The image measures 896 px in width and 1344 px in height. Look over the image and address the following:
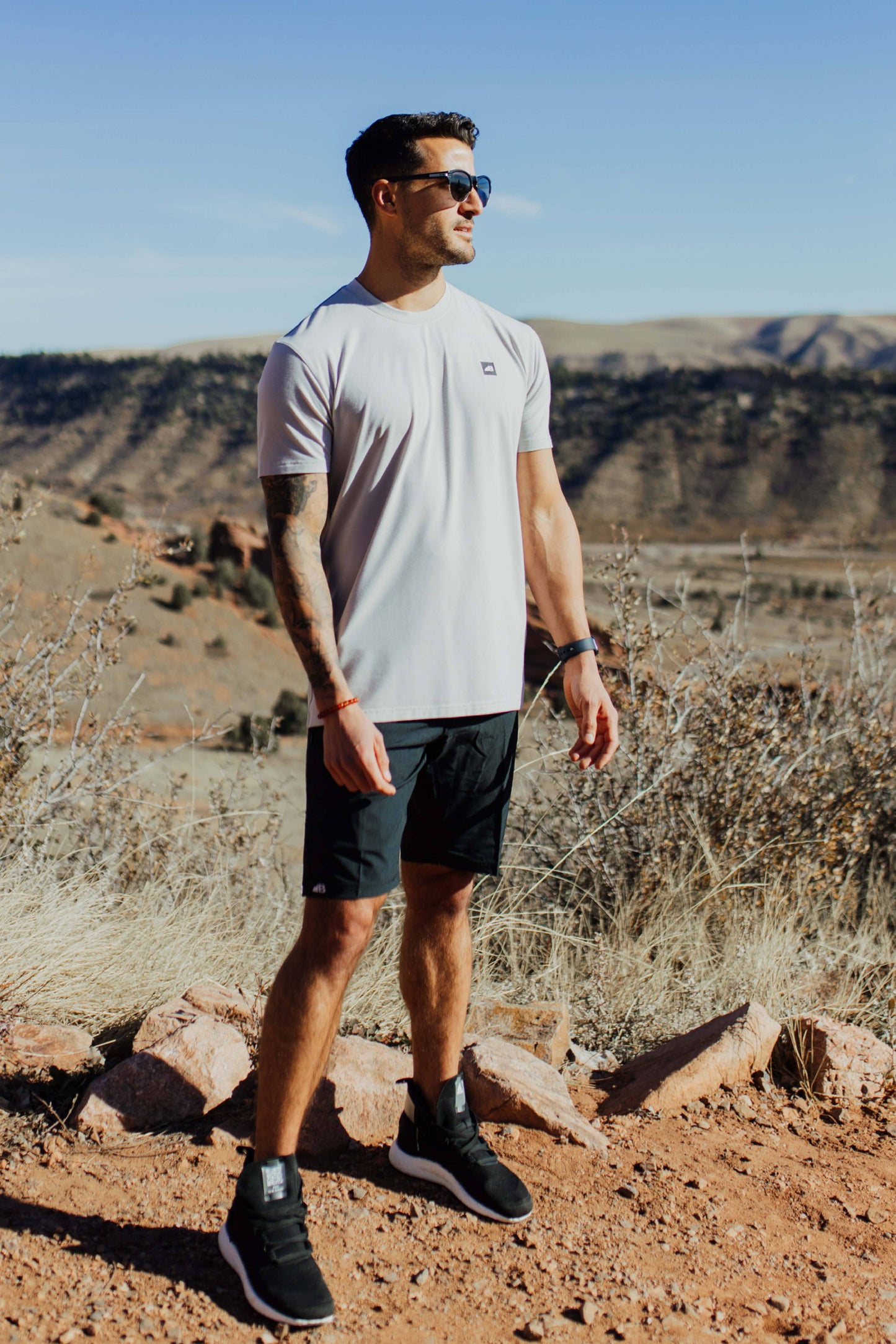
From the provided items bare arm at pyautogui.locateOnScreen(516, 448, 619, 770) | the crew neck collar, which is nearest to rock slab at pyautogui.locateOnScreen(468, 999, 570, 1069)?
bare arm at pyautogui.locateOnScreen(516, 448, 619, 770)

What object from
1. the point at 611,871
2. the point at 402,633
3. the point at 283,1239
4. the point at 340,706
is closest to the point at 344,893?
the point at 340,706

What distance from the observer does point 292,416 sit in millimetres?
1957

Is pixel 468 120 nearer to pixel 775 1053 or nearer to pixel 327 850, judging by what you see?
pixel 327 850

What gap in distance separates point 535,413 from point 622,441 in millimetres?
37169

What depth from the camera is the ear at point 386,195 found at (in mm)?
2111

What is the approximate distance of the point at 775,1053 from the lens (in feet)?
9.64

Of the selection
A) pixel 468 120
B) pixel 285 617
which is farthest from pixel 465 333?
pixel 285 617

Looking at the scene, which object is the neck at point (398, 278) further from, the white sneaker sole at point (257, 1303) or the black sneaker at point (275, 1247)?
the white sneaker sole at point (257, 1303)

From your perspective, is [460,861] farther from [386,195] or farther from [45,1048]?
[386,195]

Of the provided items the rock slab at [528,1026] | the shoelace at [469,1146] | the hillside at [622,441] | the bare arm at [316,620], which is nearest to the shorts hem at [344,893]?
the bare arm at [316,620]

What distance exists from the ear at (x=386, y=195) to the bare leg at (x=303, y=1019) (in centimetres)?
125

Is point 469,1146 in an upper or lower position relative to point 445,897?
lower

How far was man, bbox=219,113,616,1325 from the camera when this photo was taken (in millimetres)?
1960

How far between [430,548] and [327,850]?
22.3 inches
